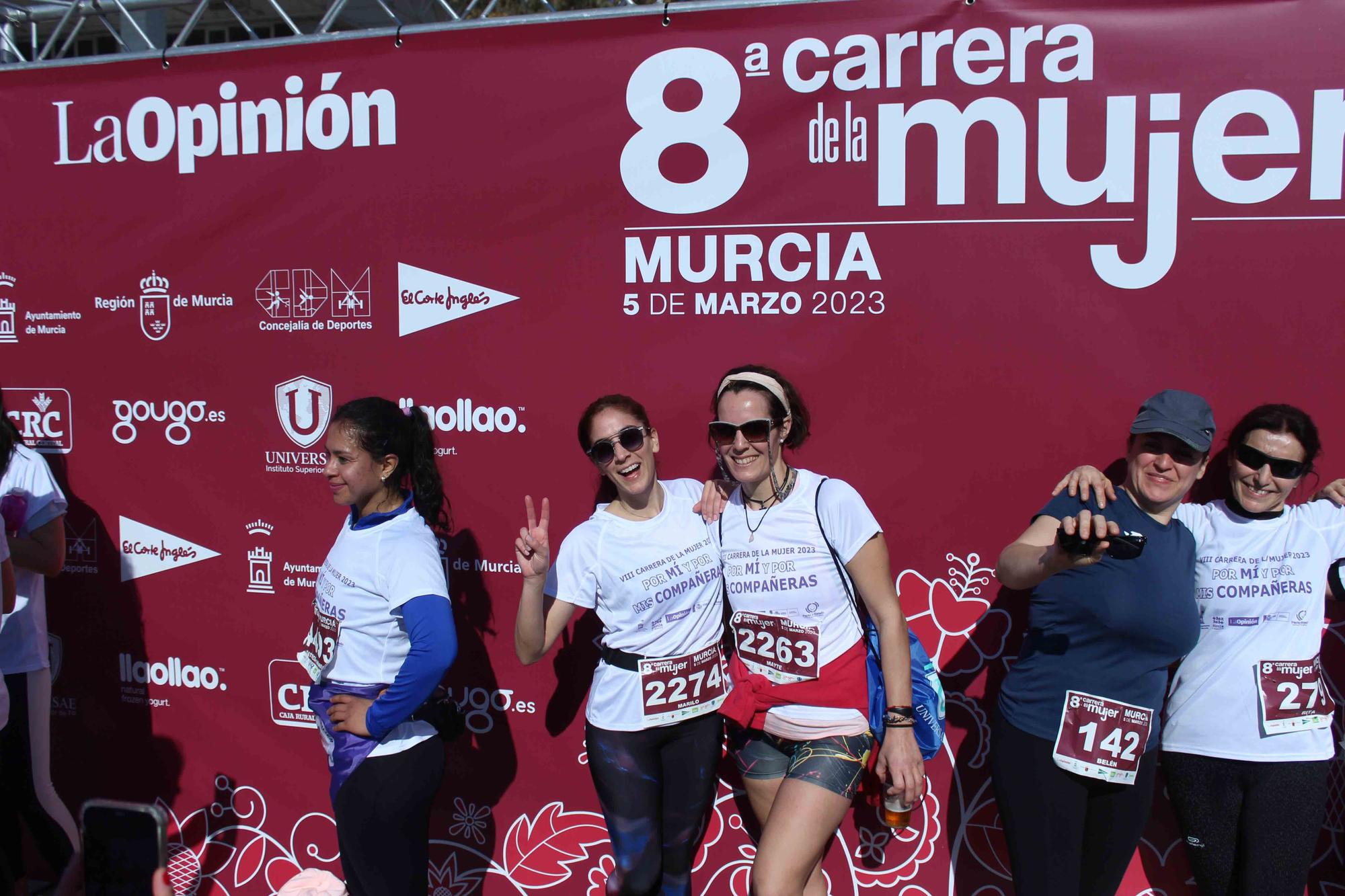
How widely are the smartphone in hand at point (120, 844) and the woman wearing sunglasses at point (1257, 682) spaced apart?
216 centimetres

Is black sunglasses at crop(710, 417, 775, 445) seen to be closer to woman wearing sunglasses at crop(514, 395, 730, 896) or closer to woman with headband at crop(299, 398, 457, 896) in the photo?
woman wearing sunglasses at crop(514, 395, 730, 896)

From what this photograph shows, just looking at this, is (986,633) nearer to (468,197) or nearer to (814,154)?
(814,154)

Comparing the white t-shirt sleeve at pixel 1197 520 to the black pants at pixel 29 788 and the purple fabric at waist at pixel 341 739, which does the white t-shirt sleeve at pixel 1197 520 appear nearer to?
the purple fabric at waist at pixel 341 739

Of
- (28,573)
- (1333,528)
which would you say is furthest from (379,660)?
(1333,528)

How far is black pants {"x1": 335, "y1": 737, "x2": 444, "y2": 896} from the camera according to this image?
2.50 metres

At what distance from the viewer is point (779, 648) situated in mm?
2607

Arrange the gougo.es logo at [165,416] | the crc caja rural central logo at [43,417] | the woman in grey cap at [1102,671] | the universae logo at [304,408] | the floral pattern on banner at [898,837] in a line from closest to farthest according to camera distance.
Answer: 1. the woman in grey cap at [1102,671]
2. the floral pattern on banner at [898,837]
3. the universae logo at [304,408]
4. the gougo.es logo at [165,416]
5. the crc caja rural central logo at [43,417]

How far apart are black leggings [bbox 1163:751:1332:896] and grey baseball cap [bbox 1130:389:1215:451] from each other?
0.85 m

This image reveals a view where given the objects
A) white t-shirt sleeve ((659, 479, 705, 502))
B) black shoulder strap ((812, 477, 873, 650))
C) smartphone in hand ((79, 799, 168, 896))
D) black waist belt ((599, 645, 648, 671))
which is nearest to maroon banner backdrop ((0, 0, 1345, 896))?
white t-shirt sleeve ((659, 479, 705, 502))

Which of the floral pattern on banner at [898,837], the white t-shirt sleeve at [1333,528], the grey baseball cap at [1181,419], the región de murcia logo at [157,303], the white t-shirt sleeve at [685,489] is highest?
the región de murcia logo at [157,303]

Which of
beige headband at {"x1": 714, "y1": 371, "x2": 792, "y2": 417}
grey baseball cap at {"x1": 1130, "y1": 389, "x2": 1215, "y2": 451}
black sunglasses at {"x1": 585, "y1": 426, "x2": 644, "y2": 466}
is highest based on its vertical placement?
beige headband at {"x1": 714, "y1": 371, "x2": 792, "y2": 417}

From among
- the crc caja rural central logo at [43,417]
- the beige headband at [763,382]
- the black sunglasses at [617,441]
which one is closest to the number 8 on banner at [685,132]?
the beige headband at [763,382]

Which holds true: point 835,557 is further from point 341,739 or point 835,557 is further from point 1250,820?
point 341,739

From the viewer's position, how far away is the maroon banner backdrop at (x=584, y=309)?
2.80 m
